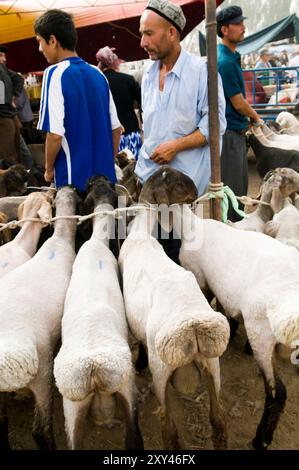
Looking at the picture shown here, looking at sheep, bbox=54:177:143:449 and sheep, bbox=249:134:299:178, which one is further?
sheep, bbox=249:134:299:178

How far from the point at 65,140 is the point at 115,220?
715mm

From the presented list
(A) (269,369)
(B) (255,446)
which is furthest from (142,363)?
(A) (269,369)

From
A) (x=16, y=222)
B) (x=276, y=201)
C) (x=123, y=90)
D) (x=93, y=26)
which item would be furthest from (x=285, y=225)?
(x=93, y=26)

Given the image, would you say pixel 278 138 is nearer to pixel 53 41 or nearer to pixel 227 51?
pixel 227 51

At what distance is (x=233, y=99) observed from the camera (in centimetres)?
457

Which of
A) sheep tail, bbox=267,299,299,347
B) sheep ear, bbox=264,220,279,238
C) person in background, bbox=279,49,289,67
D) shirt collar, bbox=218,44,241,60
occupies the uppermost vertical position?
person in background, bbox=279,49,289,67

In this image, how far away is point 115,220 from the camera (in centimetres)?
313

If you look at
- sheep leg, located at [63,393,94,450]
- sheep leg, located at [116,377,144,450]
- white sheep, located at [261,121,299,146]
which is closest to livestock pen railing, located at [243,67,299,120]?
white sheep, located at [261,121,299,146]

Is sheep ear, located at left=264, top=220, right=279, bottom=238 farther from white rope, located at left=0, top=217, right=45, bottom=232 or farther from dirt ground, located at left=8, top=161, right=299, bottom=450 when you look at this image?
white rope, located at left=0, top=217, right=45, bottom=232

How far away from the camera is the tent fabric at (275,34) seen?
1647cm

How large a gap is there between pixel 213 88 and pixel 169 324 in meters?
1.89

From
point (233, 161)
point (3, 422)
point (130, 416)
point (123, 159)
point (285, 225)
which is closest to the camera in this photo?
point (130, 416)

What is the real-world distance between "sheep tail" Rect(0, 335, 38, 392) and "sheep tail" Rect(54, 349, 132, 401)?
0.17 m

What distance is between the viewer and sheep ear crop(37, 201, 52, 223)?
2.99m
